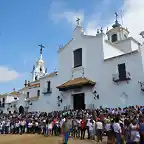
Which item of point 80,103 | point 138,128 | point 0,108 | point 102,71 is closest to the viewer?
point 138,128

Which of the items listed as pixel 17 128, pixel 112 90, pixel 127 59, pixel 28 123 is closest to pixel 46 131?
pixel 28 123

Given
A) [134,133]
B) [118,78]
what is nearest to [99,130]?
[134,133]

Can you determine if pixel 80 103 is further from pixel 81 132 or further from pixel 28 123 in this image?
pixel 81 132

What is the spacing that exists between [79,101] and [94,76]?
12.9 ft

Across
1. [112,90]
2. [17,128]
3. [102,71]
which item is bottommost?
[17,128]

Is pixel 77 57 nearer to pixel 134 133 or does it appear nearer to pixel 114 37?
pixel 114 37

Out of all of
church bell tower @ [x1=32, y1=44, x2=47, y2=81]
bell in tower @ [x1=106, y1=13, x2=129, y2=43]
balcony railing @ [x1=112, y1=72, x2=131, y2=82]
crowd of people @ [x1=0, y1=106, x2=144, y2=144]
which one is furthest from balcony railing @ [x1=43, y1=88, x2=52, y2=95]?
church bell tower @ [x1=32, y1=44, x2=47, y2=81]

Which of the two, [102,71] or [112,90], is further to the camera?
[102,71]

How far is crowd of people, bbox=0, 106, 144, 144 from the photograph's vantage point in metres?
9.06

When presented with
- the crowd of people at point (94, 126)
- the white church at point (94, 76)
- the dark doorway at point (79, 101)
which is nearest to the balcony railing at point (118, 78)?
the white church at point (94, 76)

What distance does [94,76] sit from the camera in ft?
83.0

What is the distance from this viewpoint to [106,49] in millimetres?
26078

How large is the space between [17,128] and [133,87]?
41.3 ft

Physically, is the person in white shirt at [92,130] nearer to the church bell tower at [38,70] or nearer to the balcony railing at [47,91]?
the balcony railing at [47,91]
